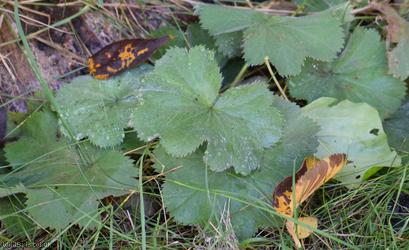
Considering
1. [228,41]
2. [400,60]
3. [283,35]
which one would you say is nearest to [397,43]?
[400,60]

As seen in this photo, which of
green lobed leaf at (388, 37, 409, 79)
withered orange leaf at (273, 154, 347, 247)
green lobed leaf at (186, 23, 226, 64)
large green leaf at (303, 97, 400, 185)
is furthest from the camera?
green lobed leaf at (186, 23, 226, 64)

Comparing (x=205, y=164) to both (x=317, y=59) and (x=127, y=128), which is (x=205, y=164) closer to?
(x=127, y=128)

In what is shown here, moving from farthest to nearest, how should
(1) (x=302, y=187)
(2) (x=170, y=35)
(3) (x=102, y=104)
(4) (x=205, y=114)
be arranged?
(2) (x=170, y=35)
(3) (x=102, y=104)
(4) (x=205, y=114)
(1) (x=302, y=187)

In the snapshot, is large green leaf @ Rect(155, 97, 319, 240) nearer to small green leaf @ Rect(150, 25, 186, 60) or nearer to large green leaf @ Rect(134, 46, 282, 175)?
large green leaf @ Rect(134, 46, 282, 175)

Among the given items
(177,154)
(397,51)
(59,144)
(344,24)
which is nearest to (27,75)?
(59,144)

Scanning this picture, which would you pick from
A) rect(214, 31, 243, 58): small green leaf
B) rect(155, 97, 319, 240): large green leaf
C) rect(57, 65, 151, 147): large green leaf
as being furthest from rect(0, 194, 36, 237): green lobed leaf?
rect(214, 31, 243, 58): small green leaf

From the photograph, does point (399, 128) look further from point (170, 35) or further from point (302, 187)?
point (170, 35)

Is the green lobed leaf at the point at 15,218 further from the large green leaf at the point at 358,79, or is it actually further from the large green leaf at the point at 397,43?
the large green leaf at the point at 397,43
